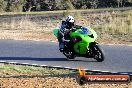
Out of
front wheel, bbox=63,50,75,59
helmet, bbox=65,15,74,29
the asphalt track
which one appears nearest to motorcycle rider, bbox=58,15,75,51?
helmet, bbox=65,15,74,29

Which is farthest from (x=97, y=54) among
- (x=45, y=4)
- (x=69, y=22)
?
(x=45, y=4)

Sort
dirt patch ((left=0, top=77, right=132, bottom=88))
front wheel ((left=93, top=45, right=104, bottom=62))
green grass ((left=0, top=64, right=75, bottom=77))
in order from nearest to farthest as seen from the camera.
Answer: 1. dirt patch ((left=0, top=77, right=132, bottom=88))
2. green grass ((left=0, top=64, right=75, bottom=77))
3. front wheel ((left=93, top=45, right=104, bottom=62))

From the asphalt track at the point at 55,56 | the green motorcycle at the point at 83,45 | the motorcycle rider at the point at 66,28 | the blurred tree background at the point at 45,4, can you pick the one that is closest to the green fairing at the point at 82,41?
the green motorcycle at the point at 83,45

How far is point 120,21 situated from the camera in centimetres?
2542

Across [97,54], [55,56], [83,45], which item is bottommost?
[55,56]

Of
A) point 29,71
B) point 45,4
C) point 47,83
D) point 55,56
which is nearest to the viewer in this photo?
point 47,83

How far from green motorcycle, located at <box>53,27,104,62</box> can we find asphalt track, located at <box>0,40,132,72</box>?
0.71ft

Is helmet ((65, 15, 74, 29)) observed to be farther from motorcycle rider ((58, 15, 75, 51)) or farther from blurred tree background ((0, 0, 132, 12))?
blurred tree background ((0, 0, 132, 12))

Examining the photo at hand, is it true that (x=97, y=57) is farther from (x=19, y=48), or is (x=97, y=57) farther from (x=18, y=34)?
(x=18, y=34)

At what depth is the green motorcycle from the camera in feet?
45.3

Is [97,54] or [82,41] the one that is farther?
[82,41]

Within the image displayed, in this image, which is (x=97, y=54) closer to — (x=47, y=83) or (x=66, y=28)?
(x=66, y=28)

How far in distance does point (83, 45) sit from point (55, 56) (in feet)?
5.44

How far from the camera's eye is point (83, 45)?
14.1m
